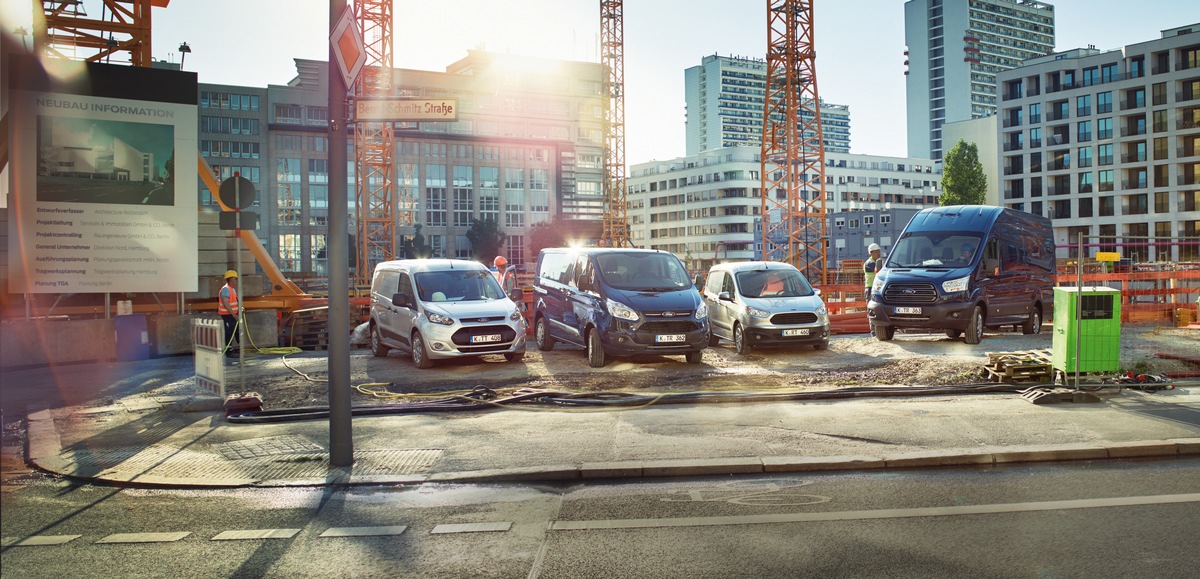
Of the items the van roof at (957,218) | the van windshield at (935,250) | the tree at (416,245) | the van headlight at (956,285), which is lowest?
the van headlight at (956,285)

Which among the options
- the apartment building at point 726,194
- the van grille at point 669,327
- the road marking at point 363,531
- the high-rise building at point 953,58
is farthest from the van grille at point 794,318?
the high-rise building at point 953,58

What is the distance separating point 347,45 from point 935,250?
46.7ft

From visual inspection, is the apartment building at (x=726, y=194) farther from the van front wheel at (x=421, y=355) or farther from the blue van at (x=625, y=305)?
the van front wheel at (x=421, y=355)

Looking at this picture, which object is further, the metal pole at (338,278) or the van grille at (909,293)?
the van grille at (909,293)

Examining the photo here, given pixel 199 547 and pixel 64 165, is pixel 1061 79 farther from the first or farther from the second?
pixel 199 547

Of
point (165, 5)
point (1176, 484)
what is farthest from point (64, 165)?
point (165, 5)

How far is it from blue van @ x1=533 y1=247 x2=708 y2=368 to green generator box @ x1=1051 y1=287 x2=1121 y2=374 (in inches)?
233

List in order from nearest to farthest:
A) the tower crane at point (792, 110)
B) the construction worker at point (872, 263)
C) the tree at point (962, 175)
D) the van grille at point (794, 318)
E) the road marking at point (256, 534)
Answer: the road marking at point (256, 534), the van grille at point (794, 318), the construction worker at point (872, 263), the tower crane at point (792, 110), the tree at point (962, 175)

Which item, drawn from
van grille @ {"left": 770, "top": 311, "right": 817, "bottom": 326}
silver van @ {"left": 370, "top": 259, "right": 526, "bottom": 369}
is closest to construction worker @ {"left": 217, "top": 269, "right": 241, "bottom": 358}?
silver van @ {"left": 370, "top": 259, "right": 526, "bottom": 369}

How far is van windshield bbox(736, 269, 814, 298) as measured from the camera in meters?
18.1

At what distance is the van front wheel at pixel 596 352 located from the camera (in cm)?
1579

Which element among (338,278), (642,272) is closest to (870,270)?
(642,272)

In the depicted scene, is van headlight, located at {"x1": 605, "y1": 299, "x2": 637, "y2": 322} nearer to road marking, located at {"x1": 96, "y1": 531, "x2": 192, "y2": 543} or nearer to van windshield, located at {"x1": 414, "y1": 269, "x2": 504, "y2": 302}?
van windshield, located at {"x1": 414, "y1": 269, "x2": 504, "y2": 302}

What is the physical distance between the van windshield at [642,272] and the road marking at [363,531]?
404 inches
